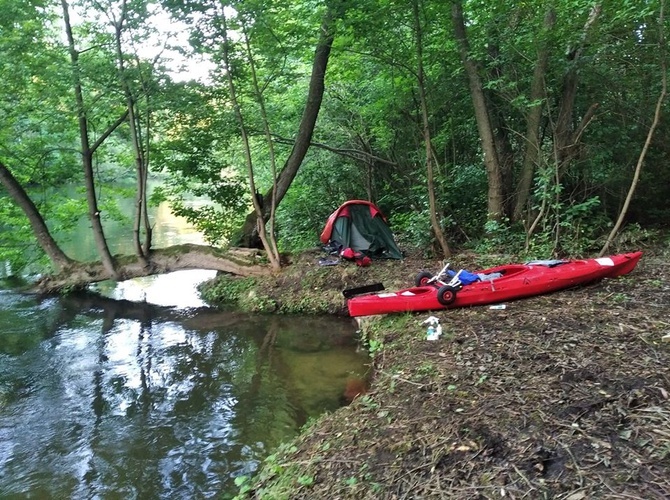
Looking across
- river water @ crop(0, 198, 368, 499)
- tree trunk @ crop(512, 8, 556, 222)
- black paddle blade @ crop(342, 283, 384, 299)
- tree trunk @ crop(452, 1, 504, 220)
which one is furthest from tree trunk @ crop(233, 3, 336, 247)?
tree trunk @ crop(512, 8, 556, 222)

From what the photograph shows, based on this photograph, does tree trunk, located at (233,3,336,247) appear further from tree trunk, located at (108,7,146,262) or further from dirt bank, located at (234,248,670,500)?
dirt bank, located at (234,248,670,500)

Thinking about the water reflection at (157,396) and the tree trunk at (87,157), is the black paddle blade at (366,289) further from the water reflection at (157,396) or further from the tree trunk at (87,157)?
the tree trunk at (87,157)

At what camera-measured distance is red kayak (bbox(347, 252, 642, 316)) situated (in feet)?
18.4

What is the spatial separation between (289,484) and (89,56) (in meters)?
8.36

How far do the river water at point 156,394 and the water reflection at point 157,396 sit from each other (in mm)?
16

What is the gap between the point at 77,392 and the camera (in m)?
5.62

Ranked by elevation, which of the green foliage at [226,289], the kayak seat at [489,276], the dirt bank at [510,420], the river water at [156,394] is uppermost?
the kayak seat at [489,276]

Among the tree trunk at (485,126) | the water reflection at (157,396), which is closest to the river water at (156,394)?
the water reflection at (157,396)

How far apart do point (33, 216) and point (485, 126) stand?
884 cm

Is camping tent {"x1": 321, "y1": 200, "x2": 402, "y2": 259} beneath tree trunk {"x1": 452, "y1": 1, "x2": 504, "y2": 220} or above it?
beneath

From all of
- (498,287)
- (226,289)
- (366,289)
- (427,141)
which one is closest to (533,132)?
(427,141)

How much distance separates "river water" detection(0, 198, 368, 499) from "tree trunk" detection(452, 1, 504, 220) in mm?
3465

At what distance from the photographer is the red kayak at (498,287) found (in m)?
5.61

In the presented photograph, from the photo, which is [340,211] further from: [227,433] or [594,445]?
[594,445]
